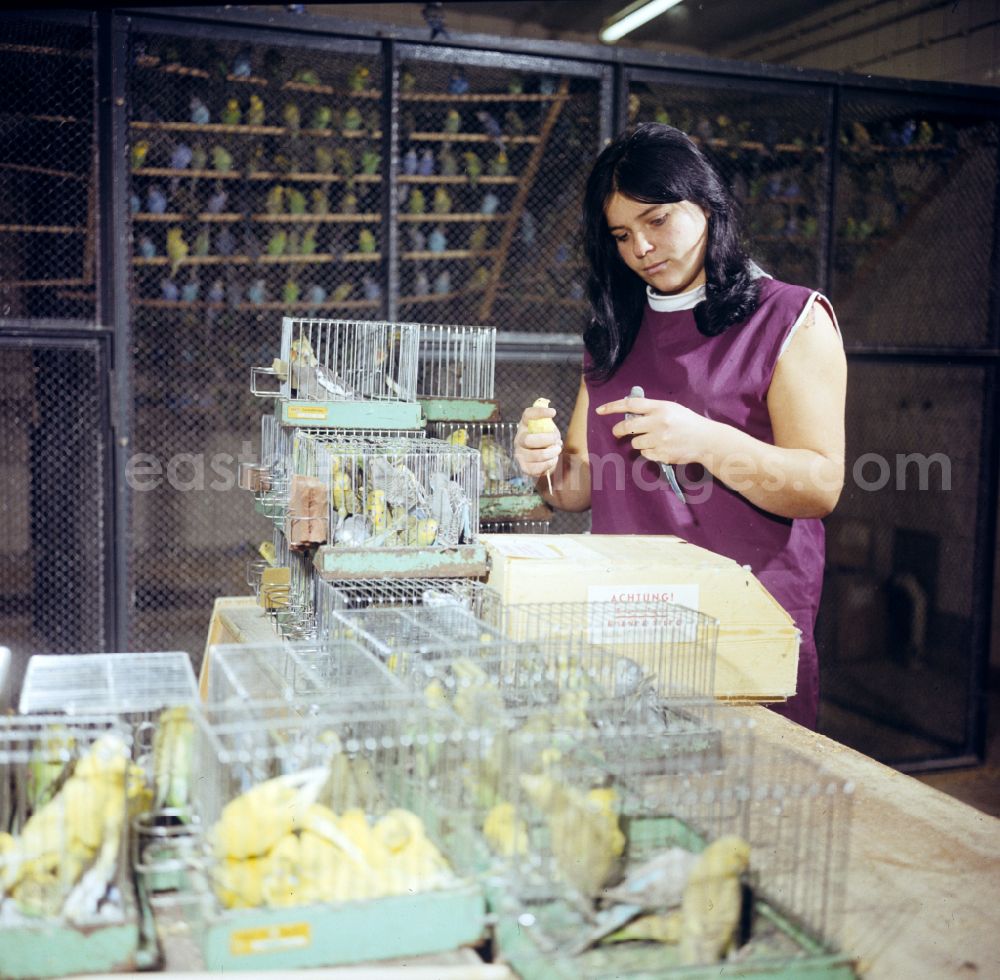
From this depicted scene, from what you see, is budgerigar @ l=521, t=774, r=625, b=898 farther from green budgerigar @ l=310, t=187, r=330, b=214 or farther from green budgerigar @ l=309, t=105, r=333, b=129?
green budgerigar @ l=309, t=105, r=333, b=129

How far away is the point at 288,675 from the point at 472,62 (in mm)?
3154

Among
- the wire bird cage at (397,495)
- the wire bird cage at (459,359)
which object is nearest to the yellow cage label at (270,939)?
the wire bird cage at (397,495)

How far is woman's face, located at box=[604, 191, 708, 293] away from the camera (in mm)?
2672

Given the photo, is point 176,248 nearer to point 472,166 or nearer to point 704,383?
point 472,166

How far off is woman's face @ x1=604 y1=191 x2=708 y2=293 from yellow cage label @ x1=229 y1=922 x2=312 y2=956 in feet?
6.57

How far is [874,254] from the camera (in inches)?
217

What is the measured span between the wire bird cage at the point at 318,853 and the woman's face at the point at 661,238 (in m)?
1.67

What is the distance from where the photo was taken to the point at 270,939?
1.17 m

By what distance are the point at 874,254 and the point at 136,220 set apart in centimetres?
373

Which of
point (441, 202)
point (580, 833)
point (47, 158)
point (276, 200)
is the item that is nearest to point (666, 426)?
point (580, 833)

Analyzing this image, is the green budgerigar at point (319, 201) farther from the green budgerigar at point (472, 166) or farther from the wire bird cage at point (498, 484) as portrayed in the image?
the wire bird cage at point (498, 484)

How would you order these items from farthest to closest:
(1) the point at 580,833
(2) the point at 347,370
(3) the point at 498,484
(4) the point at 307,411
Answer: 1. (3) the point at 498,484
2. (2) the point at 347,370
3. (4) the point at 307,411
4. (1) the point at 580,833

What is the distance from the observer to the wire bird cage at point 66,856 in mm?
1154

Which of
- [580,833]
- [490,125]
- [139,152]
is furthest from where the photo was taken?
[490,125]
